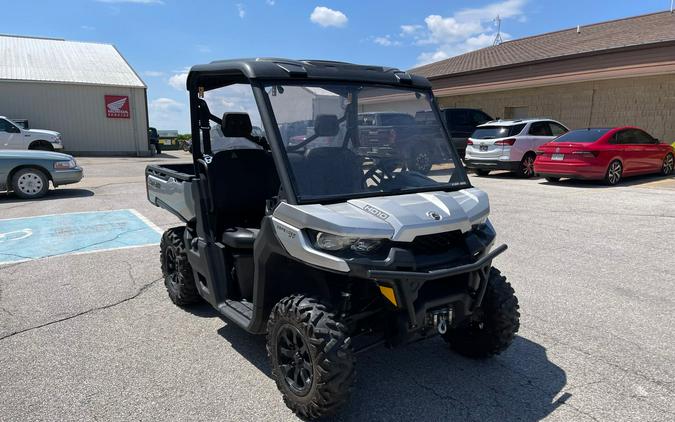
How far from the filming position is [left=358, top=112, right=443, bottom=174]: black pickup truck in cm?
338

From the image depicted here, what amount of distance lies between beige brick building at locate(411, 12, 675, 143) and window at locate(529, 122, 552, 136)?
3.91 meters

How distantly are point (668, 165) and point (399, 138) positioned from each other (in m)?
14.1

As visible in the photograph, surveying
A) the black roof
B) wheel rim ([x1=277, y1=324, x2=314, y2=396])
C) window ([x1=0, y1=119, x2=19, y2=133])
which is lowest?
wheel rim ([x1=277, y1=324, x2=314, y2=396])

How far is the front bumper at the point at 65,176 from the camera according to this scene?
10.7m

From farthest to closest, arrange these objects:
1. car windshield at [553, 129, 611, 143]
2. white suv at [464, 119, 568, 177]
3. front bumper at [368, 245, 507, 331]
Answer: white suv at [464, 119, 568, 177] → car windshield at [553, 129, 611, 143] → front bumper at [368, 245, 507, 331]

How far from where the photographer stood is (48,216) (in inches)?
346

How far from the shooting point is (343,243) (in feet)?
8.60

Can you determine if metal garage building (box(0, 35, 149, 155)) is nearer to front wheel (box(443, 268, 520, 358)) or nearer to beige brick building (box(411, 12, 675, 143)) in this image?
beige brick building (box(411, 12, 675, 143))

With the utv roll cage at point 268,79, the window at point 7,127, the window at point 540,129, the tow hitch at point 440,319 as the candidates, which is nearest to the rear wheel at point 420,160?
the utv roll cage at point 268,79

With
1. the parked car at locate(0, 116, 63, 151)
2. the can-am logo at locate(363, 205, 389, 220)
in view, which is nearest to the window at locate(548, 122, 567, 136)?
the can-am logo at locate(363, 205, 389, 220)

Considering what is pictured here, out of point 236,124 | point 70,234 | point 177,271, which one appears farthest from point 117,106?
point 236,124

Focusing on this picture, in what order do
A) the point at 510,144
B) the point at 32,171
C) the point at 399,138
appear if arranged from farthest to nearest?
the point at 510,144, the point at 32,171, the point at 399,138

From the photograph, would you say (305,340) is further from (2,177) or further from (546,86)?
(546,86)

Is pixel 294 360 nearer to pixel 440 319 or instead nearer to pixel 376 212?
pixel 440 319
